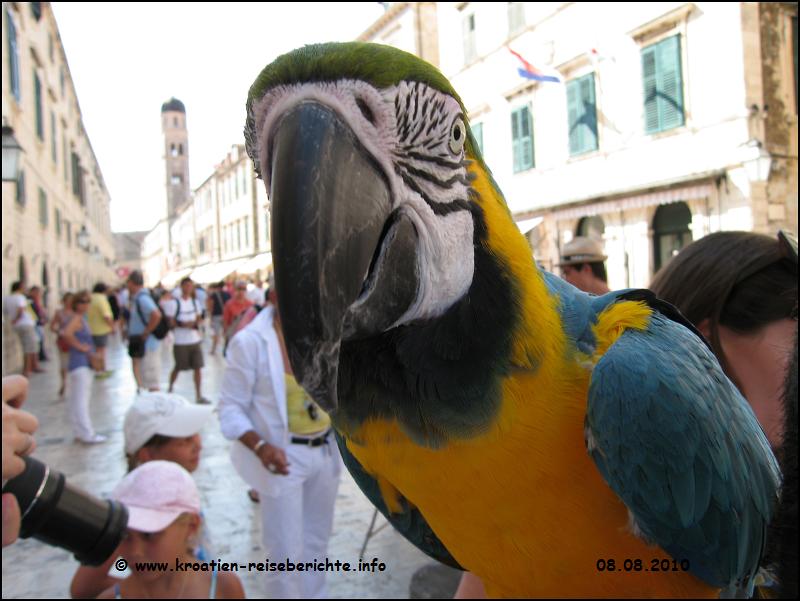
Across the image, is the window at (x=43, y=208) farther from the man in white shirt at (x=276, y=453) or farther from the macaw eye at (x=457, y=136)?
the macaw eye at (x=457, y=136)

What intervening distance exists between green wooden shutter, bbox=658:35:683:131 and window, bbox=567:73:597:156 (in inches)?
60.1

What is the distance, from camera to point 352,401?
37.1 inches

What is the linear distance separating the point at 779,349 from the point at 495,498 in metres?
0.93

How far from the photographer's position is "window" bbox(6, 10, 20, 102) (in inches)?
472

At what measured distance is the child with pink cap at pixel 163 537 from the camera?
6.36ft

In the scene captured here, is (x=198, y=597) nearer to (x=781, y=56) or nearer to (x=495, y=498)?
(x=495, y=498)

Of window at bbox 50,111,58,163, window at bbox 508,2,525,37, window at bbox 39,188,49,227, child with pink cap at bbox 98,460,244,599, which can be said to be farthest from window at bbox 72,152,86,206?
child with pink cap at bbox 98,460,244,599

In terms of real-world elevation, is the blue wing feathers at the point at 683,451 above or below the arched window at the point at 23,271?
below

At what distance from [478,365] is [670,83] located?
1314cm

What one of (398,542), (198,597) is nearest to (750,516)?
(198,597)

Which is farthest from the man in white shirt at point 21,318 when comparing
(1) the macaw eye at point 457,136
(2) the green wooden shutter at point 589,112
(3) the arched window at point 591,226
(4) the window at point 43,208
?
(2) the green wooden shutter at point 589,112

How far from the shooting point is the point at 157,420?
2.84m

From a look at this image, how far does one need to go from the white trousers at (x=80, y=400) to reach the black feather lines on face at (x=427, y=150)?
24.2 ft

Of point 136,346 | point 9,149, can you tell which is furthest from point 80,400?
point 9,149
